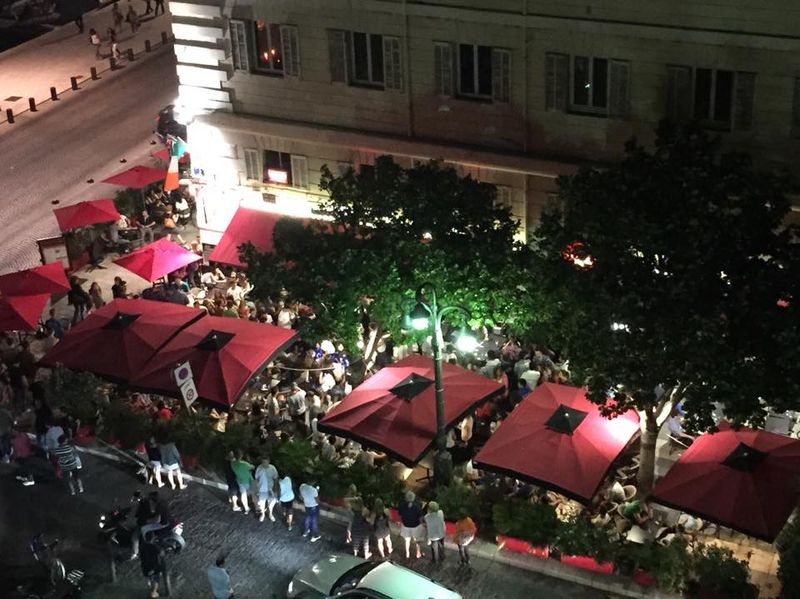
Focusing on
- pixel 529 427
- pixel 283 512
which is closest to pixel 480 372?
pixel 529 427

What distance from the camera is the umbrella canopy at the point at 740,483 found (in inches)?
966

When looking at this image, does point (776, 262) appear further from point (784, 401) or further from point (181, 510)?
point (181, 510)

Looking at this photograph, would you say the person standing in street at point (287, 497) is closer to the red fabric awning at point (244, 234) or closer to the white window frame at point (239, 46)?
the red fabric awning at point (244, 234)

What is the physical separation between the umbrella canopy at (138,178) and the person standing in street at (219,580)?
21.5 m

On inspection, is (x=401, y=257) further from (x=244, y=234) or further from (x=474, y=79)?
(x=244, y=234)

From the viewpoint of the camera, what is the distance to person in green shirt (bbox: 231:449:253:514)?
27891mm

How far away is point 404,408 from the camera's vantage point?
2847 cm

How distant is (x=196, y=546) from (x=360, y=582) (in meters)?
5.73

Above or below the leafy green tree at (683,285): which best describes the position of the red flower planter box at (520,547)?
below

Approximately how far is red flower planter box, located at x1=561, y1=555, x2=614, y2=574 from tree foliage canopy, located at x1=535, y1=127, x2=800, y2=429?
11.2ft

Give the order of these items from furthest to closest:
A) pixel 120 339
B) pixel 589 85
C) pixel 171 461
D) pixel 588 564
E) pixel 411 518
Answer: pixel 589 85 → pixel 120 339 → pixel 171 461 → pixel 411 518 → pixel 588 564

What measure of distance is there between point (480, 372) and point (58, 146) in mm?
27394

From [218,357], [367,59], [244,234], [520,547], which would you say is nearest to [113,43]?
[244,234]

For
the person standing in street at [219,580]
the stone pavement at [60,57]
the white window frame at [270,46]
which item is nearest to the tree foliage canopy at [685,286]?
the person standing in street at [219,580]
